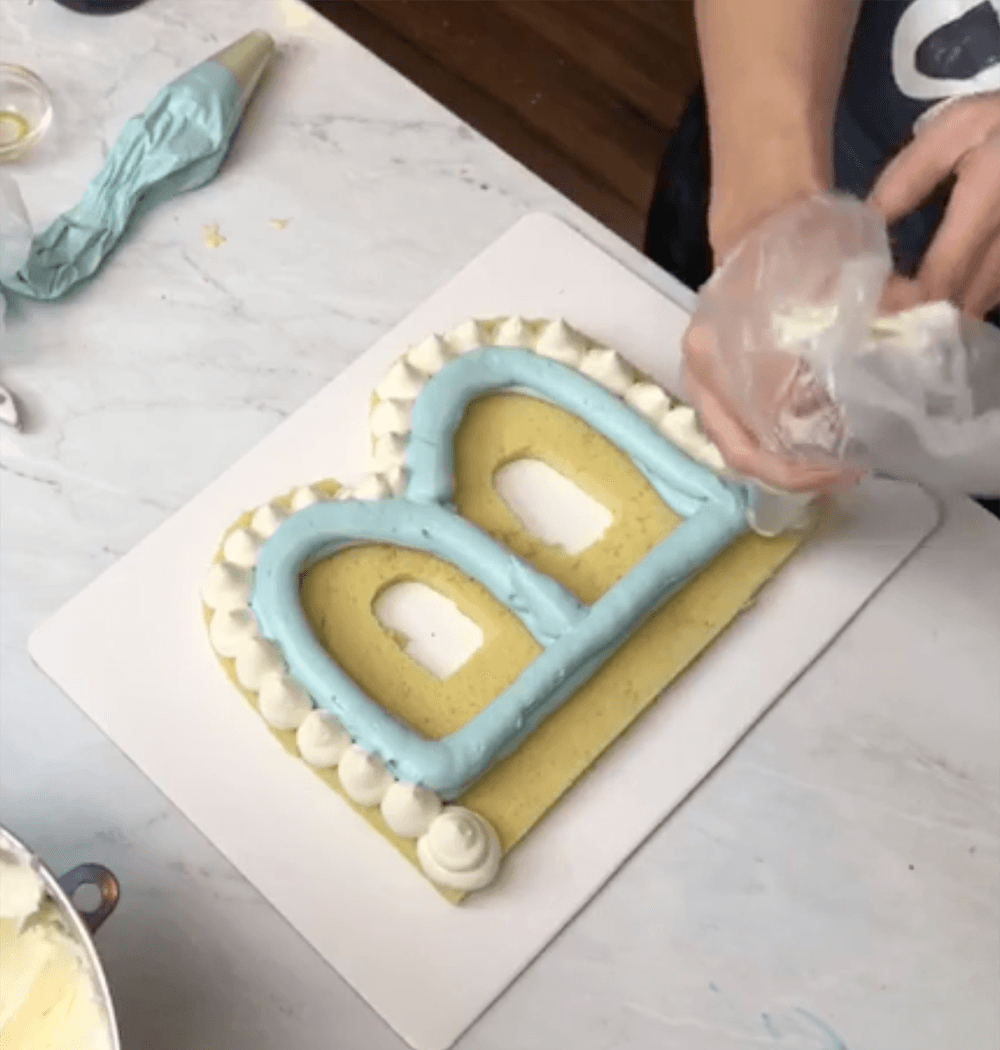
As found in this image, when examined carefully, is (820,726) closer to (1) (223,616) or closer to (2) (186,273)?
(1) (223,616)

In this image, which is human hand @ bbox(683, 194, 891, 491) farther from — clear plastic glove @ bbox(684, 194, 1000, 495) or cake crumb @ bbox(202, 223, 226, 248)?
cake crumb @ bbox(202, 223, 226, 248)

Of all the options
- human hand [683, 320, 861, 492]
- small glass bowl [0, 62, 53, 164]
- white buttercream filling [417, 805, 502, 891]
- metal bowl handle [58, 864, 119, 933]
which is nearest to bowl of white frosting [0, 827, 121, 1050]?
metal bowl handle [58, 864, 119, 933]

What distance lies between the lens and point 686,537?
52cm

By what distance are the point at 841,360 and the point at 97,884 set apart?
1.00 ft

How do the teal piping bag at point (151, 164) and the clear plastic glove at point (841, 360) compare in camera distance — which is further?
the teal piping bag at point (151, 164)

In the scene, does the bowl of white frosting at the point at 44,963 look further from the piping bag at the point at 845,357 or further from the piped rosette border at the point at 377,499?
the piping bag at the point at 845,357

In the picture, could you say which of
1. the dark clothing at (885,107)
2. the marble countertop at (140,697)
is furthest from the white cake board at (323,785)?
the dark clothing at (885,107)

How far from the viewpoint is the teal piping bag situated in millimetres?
580

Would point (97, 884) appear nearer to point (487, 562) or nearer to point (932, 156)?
point (487, 562)

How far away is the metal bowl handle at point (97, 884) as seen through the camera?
424 mm

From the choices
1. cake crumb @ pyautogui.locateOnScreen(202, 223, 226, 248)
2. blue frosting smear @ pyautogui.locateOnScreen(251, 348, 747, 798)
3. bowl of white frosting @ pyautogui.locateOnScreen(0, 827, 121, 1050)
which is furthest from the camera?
cake crumb @ pyautogui.locateOnScreen(202, 223, 226, 248)

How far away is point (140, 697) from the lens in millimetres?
506

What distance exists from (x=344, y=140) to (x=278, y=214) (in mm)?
54

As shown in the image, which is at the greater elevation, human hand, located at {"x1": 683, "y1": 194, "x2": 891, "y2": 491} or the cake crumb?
human hand, located at {"x1": 683, "y1": 194, "x2": 891, "y2": 491}
